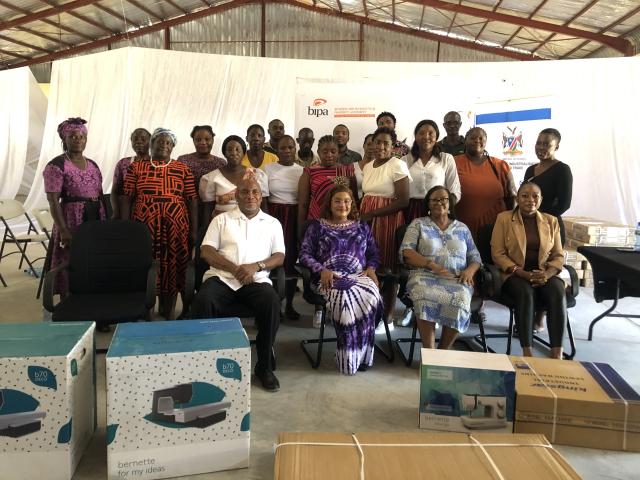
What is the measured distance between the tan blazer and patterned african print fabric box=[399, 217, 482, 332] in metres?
0.17

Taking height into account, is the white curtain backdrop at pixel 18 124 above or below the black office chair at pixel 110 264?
above

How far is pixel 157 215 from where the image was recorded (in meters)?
3.28

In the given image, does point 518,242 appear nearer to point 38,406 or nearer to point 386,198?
point 386,198

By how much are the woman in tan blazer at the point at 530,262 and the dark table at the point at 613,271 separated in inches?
8.5

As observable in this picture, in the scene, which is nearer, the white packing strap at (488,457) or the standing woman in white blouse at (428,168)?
the white packing strap at (488,457)

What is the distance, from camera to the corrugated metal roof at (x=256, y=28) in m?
10.6

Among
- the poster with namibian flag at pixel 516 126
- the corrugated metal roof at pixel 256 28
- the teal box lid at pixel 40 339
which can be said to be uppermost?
the corrugated metal roof at pixel 256 28

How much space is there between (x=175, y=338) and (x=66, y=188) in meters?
2.12

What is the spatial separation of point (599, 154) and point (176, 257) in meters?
6.05

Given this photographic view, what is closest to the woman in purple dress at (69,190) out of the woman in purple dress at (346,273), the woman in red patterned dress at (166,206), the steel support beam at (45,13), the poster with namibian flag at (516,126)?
the woman in red patterned dress at (166,206)

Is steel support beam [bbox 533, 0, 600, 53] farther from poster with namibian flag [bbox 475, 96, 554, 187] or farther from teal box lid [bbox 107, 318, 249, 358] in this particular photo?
teal box lid [bbox 107, 318, 249, 358]

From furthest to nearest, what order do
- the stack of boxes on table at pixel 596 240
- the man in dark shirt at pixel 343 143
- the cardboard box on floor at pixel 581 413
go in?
the stack of boxes on table at pixel 596 240, the man in dark shirt at pixel 343 143, the cardboard box on floor at pixel 581 413

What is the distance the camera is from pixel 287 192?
12.2ft

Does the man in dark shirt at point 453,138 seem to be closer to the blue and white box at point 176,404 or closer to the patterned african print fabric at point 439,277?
the patterned african print fabric at point 439,277
